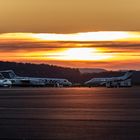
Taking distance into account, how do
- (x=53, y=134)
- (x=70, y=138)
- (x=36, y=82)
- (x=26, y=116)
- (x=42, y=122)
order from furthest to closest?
(x=36, y=82) → (x=26, y=116) → (x=42, y=122) → (x=53, y=134) → (x=70, y=138)

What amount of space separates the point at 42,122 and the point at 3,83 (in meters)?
102

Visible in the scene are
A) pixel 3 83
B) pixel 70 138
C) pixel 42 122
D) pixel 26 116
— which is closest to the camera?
pixel 70 138

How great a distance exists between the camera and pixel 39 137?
1900 centimetres

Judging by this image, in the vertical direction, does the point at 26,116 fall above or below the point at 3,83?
above

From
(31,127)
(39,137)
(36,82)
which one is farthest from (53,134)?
(36,82)

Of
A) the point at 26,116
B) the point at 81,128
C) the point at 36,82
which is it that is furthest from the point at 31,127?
the point at 36,82

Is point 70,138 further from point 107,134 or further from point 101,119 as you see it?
point 101,119

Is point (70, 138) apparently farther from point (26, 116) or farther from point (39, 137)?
point (26, 116)

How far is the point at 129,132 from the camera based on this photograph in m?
20.1

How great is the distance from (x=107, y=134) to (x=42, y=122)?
5.40 meters

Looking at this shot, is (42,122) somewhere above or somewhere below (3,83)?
above

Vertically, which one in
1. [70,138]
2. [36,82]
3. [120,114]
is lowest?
[36,82]

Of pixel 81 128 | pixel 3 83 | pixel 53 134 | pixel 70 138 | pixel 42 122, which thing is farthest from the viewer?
pixel 3 83

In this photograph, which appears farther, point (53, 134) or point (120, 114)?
point (120, 114)
